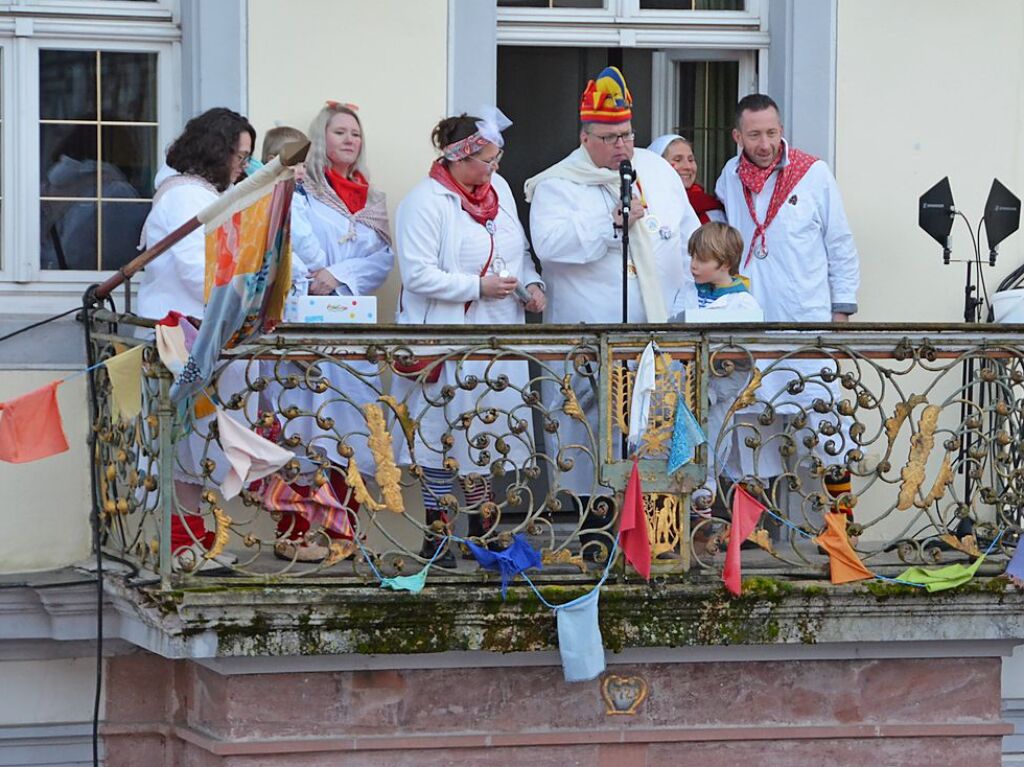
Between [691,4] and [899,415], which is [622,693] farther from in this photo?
[691,4]

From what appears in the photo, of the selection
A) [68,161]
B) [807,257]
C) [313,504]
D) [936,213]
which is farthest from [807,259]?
[68,161]

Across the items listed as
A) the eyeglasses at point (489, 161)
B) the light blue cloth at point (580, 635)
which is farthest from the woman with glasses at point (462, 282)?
the light blue cloth at point (580, 635)

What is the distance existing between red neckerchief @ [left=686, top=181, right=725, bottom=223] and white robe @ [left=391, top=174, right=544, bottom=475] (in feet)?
3.29

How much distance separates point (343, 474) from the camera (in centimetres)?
894

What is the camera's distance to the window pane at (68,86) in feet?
32.9

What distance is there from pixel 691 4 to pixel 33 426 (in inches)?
143

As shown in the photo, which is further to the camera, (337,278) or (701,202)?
(701,202)

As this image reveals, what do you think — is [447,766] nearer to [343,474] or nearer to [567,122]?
[343,474]

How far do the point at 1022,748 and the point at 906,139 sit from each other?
109 inches

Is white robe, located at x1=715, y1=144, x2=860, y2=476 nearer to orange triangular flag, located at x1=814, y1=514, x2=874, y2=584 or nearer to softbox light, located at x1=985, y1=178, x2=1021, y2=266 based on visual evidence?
softbox light, located at x1=985, y1=178, x2=1021, y2=266

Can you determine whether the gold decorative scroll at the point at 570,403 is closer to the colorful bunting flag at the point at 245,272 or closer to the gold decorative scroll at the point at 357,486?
the gold decorative scroll at the point at 357,486

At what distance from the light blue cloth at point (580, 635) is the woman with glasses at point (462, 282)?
0.49 m

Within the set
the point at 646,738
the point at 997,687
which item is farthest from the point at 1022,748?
the point at 646,738

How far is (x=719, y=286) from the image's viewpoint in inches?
368
